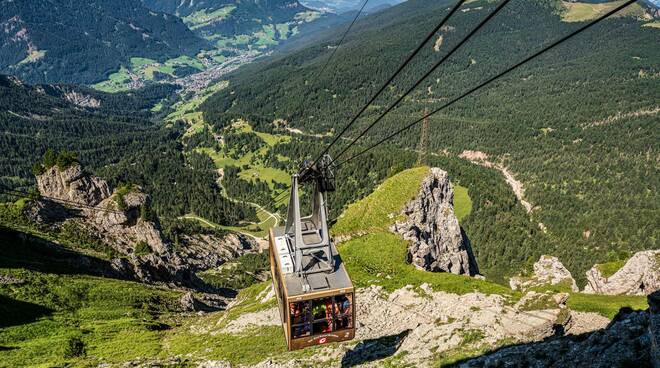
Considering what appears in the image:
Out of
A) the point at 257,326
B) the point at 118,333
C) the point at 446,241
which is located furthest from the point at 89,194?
the point at 446,241

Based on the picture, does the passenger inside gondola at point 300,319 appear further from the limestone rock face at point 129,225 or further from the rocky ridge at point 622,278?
the limestone rock face at point 129,225

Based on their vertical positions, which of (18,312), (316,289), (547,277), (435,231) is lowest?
(547,277)

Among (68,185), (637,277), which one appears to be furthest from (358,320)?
(68,185)

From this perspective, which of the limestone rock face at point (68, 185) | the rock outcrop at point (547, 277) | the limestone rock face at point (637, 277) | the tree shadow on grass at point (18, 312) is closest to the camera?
the limestone rock face at point (637, 277)

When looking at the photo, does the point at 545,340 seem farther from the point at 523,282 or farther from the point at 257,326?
the point at 523,282

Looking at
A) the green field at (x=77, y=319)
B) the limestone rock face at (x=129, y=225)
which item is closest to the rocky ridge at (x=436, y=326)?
the green field at (x=77, y=319)

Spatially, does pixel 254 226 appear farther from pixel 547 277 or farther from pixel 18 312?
pixel 547 277
